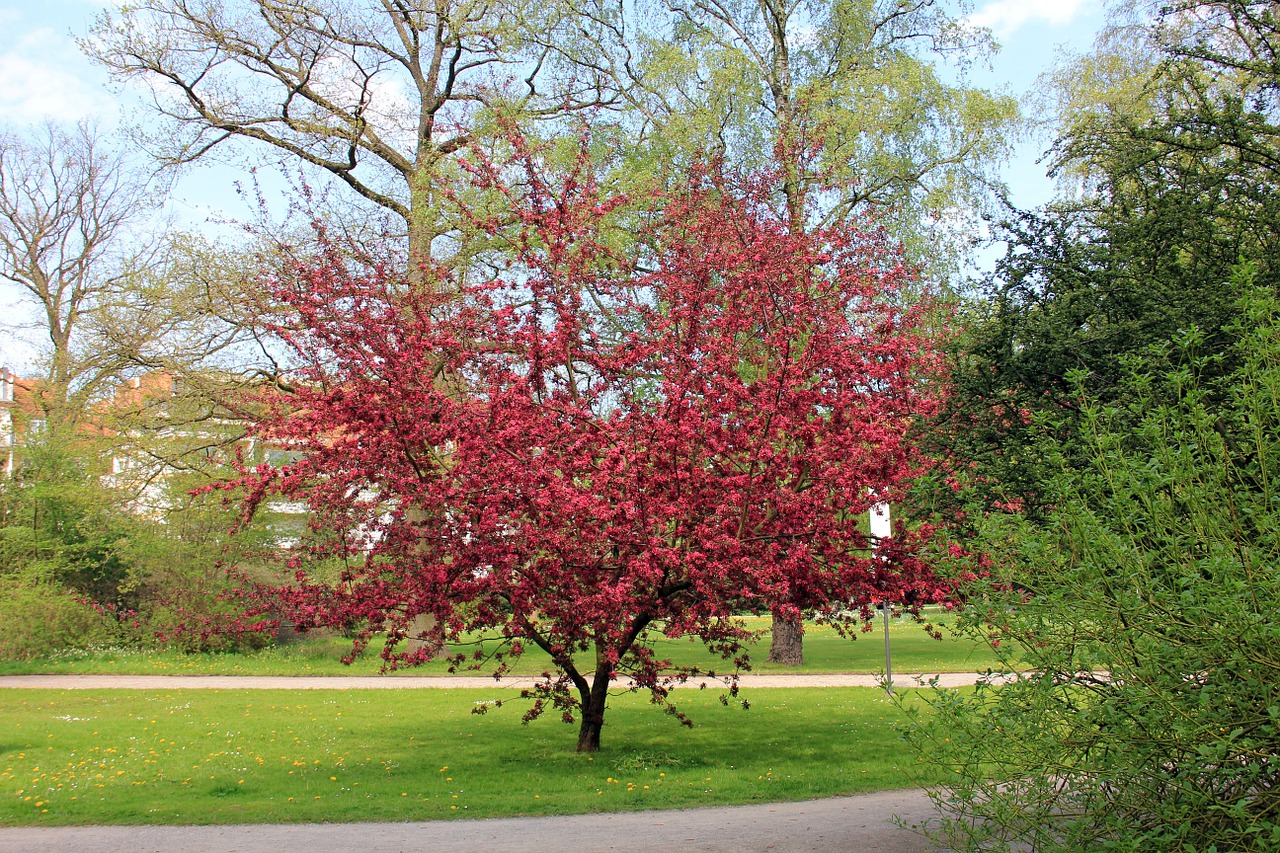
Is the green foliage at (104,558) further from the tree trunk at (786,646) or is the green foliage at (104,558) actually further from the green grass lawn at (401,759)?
the tree trunk at (786,646)

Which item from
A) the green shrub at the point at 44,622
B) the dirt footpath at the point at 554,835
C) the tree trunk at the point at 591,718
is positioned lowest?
the dirt footpath at the point at 554,835

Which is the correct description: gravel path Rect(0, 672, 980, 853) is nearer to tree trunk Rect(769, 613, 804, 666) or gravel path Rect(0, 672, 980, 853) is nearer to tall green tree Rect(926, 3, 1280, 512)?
tall green tree Rect(926, 3, 1280, 512)

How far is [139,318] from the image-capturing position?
22.1 meters

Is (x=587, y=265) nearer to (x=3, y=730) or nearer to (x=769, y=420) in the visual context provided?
(x=769, y=420)

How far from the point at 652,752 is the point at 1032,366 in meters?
5.89

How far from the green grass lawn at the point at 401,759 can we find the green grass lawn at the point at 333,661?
4772 mm

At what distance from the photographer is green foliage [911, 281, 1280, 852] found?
4363 mm

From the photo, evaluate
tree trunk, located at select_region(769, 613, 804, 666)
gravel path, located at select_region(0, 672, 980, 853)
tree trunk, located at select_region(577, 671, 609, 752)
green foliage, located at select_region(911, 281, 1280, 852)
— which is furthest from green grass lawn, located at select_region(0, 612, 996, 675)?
green foliage, located at select_region(911, 281, 1280, 852)

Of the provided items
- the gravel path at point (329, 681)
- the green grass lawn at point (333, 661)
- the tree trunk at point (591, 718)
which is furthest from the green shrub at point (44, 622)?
the tree trunk at point (591, 718)

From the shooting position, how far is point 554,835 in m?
7.57

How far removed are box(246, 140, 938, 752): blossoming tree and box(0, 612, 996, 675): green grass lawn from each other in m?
9.06

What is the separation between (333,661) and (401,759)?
1304 cm

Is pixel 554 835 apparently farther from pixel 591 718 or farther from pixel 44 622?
pixel 44 622

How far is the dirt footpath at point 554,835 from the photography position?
7.20 meters
